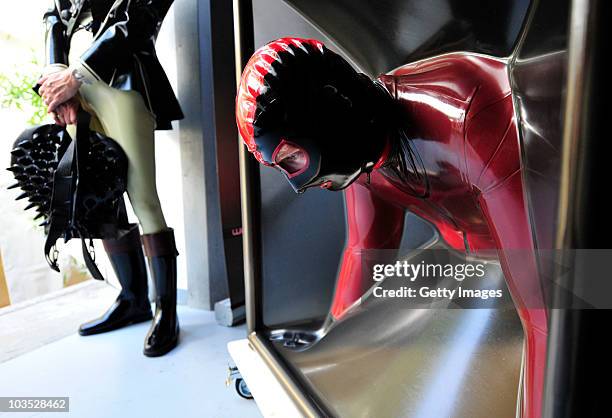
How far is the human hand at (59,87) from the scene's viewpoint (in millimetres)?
752

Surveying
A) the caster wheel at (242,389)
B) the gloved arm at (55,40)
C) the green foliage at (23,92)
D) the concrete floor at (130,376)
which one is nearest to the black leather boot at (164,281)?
the concrete floor at (130,376)

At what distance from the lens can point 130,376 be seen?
74 centimetres

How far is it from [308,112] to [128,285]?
877 millimetres

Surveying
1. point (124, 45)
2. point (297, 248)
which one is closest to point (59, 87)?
point (124, 45)

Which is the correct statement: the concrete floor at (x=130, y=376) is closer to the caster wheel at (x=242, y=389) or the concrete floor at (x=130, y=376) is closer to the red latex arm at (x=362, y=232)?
the caster wheel at (x=242, y=389)

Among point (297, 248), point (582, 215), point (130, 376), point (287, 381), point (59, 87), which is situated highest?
point (59, 87)

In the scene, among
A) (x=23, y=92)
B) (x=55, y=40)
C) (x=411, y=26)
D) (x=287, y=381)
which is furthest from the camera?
(x=23, y=92)

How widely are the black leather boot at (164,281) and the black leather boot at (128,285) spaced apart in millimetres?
125

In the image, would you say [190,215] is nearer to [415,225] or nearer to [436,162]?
[415,225]

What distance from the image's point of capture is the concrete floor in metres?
0.64

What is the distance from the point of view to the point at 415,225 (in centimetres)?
65

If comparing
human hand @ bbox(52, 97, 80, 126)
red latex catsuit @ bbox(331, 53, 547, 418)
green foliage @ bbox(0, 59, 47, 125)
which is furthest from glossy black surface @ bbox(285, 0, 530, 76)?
green foliage @ bbox(0, 59, 47, 125)

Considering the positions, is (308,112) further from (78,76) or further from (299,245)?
(78,76)

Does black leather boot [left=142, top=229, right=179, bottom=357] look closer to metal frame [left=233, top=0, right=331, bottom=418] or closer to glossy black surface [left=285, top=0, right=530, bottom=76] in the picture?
metal frame [left=233, top=0, right=331, bottom=418]
